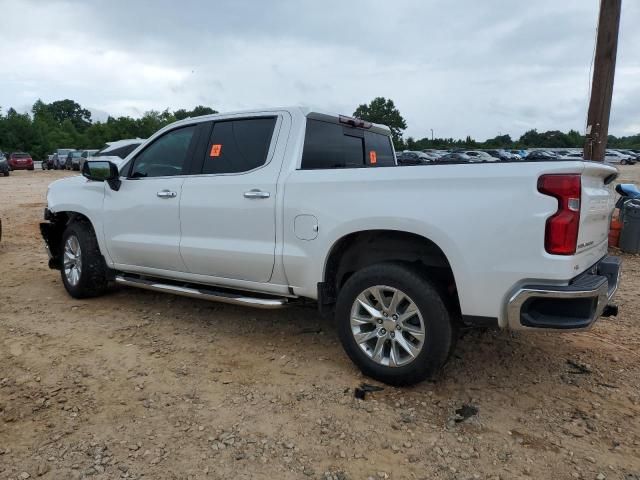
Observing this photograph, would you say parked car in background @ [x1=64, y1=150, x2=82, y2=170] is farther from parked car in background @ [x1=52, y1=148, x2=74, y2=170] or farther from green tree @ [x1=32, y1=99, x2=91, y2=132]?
green tree @ [x1=32, y1=99, x2=91, y2=132]

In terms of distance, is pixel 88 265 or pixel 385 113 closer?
pixel 88 265

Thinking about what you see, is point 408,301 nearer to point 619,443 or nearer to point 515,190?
point 515,190

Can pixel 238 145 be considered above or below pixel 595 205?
above

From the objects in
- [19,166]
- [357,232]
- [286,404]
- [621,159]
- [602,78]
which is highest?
[602,78]

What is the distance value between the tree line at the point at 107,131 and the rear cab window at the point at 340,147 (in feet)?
95.1

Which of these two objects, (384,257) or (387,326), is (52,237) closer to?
(384,257)

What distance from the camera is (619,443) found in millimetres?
2820

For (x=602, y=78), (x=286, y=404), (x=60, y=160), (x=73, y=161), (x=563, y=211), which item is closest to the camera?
(x=563, y=211)

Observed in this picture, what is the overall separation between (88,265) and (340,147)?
2.83m

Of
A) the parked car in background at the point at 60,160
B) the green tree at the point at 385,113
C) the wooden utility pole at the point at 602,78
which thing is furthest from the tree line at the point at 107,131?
the wooden utility pole at the point at 602,78

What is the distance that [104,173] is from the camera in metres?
4.90

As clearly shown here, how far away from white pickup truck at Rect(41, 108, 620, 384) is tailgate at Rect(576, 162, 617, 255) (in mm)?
15

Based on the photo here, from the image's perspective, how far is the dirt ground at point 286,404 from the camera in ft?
8.70

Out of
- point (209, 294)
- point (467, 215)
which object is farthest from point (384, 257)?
point (209, 294)
